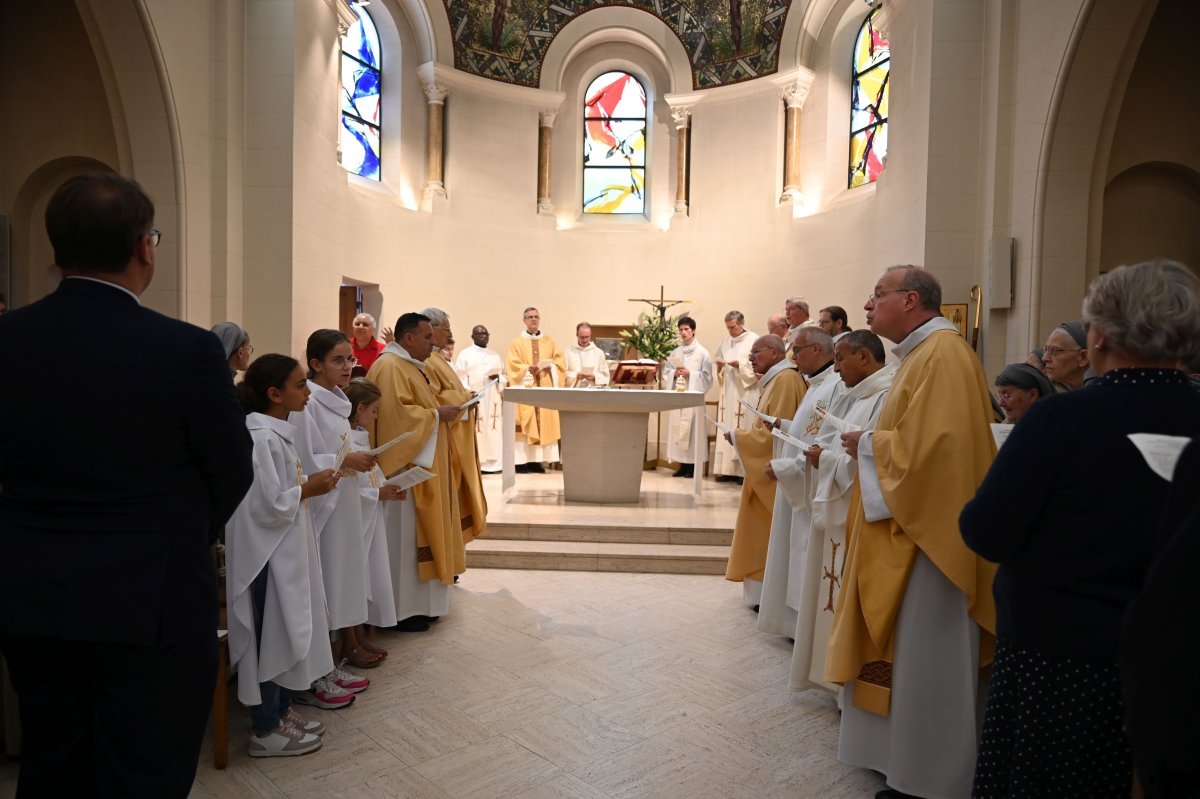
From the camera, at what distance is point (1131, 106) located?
677 centimetres

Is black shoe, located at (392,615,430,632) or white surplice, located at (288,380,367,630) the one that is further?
black shoe, located at (392,615,430,632)

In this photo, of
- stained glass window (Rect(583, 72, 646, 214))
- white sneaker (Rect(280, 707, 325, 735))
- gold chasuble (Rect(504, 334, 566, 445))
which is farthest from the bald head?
stained glass window (Rect(583, 72, 646, 214))

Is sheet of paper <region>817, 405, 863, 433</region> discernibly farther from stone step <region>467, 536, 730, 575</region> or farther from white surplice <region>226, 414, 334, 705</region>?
stone step <region>467, 536, 730, 575</region>

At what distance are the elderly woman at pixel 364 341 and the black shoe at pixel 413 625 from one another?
303 centimetres

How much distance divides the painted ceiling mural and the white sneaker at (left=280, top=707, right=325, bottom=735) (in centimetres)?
972

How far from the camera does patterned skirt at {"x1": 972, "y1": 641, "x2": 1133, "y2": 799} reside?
5.98ft

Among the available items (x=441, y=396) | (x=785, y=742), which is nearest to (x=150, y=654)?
(x=785, y=742)

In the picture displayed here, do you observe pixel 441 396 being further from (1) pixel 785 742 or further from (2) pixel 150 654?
(2) pixel 150 654

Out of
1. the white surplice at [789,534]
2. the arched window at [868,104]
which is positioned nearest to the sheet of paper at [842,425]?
the white surplice at [789,534]

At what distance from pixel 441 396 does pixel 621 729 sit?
92.7 inches

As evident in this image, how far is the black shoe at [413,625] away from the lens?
15.5ft

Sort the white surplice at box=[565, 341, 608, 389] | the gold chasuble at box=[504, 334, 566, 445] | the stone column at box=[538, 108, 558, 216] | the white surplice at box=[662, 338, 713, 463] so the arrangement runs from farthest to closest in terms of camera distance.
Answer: the stone column at box=[538, 108, 558, 216]
the white surplice at box=[565, 341, 608, 389]
the gold chasuble at box=[504, 334, 566, 445]
the white surplice at box=[662, 338, 713, 463]

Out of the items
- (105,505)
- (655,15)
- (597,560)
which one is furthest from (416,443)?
(655,15)

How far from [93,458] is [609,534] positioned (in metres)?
5.24
